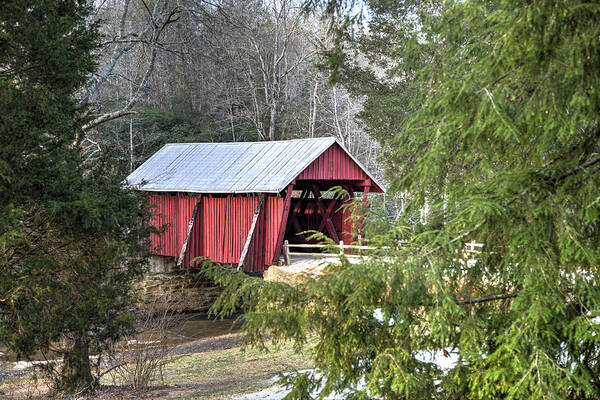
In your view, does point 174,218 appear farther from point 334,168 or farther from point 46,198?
point 46,198

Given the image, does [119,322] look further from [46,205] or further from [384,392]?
[384,392]

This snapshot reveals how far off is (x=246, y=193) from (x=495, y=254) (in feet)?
45.3

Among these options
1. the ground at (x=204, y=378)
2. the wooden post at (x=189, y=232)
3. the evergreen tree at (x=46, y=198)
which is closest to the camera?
the evergreen tree at (x=46, y=198)

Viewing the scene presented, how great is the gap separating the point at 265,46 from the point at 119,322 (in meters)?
23.7

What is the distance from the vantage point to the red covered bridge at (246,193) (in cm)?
1706

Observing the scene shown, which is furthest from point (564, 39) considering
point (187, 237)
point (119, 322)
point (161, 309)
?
point (187, 237)

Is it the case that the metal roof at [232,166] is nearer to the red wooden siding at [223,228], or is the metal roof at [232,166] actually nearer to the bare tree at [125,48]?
the red wooden siding at [223,228]

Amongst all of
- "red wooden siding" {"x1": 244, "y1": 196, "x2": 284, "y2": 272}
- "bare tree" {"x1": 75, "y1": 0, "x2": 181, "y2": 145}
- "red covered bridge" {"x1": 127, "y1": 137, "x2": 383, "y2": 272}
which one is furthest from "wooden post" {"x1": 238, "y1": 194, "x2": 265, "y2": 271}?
"bare tree" {"x1": 75, "y1": 0, "x2": 181, "y2": 145}

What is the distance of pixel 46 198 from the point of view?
716 centimetres

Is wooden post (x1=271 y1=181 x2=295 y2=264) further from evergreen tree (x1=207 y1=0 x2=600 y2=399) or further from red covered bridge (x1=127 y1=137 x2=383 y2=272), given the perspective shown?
evergreen tree (x1=207 y1=0 x2=600 y2=399)

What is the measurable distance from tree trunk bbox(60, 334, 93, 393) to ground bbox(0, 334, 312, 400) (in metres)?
0.29

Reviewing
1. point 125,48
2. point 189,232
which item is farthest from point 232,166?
point 125,48

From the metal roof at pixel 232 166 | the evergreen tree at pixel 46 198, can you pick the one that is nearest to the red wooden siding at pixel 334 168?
the metal roof at pixel 232 166

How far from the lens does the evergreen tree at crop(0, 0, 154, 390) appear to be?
6777 millimetres
